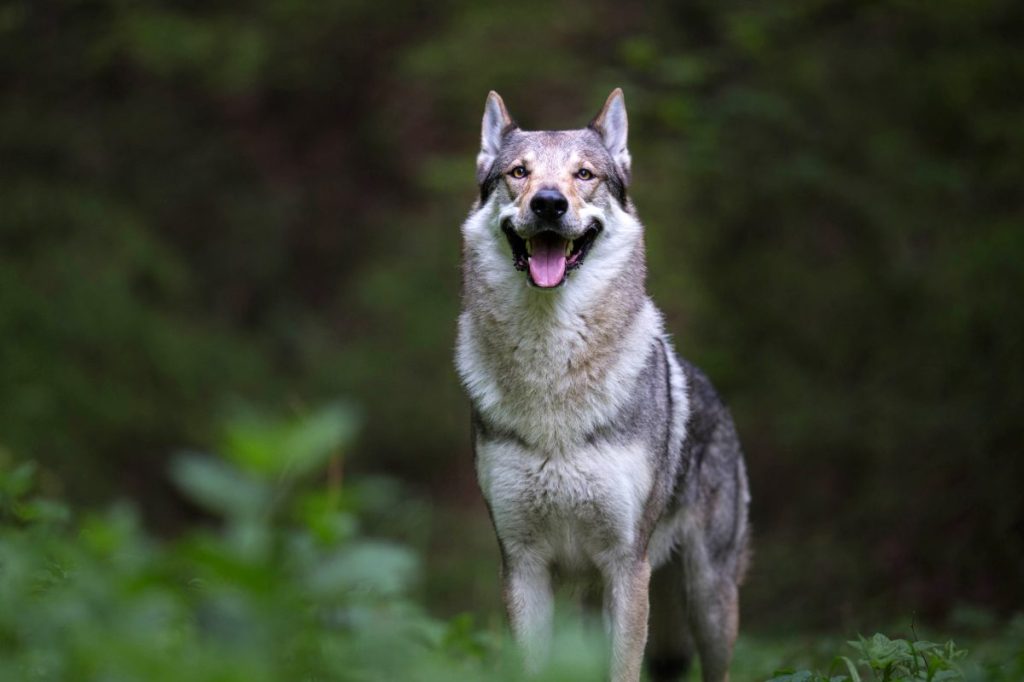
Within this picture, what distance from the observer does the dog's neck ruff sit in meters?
4.54

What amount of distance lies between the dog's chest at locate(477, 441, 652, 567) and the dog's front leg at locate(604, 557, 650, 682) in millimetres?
96

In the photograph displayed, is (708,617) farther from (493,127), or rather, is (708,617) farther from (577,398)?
(493,127)

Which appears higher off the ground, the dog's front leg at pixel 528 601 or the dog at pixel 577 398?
the dog at pixel 577 398

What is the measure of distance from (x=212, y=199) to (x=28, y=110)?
9.11 ft

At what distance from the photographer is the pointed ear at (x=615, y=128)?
5.30 meters

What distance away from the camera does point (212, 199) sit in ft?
46.4

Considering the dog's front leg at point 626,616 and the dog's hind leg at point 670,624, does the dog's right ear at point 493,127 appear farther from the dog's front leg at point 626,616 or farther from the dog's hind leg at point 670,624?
the dog's hind leg at point 670,624

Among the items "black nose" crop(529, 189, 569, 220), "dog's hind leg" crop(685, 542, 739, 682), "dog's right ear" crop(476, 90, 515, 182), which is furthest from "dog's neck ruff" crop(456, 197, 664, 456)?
"dog's hind leg" crop(685, 542, 739, 682)

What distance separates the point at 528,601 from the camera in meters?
4.50

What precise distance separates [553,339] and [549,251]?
0.38m

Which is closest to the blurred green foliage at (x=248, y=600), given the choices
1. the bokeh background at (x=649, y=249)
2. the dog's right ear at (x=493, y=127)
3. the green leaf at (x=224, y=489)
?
the green leaf at (x=224, y=489)

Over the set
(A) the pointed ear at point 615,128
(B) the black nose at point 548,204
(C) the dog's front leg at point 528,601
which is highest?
(A) the pointed ear at point 615,128

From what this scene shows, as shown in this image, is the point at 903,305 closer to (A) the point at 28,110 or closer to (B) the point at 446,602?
(B) the point at 446,602

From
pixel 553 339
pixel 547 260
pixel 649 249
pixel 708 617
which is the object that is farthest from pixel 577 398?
pixel 649 249
